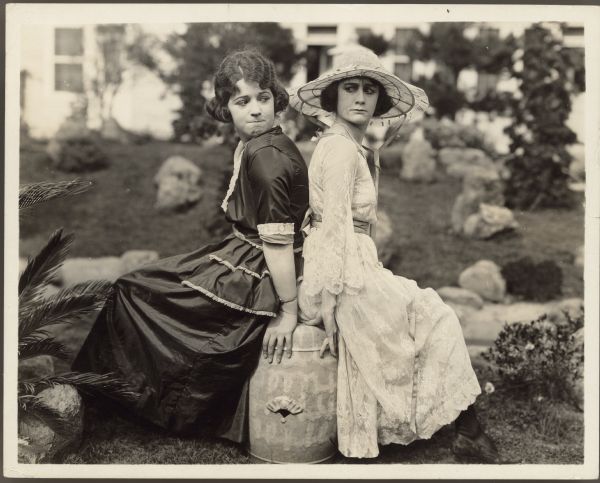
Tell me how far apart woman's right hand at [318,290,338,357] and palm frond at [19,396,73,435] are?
152 cm

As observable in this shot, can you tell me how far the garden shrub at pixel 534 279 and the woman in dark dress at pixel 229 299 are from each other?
4.73 metres

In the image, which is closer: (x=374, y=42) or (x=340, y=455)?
(x=340, y=455)

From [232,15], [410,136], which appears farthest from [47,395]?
[410,136]

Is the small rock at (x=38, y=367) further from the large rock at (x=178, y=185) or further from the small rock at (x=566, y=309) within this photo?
the small rock at (x=566, y=309)

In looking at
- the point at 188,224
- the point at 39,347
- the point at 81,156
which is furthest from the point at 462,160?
the point at 39,347

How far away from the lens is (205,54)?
Result: 7391 mm

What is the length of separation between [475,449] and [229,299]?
1.71 metres

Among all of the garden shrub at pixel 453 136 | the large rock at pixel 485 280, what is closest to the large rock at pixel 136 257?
the large rock at pixel 485 280

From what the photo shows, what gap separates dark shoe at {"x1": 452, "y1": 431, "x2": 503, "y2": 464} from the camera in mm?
3797

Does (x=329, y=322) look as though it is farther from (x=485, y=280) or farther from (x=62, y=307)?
(x=485, y=280)

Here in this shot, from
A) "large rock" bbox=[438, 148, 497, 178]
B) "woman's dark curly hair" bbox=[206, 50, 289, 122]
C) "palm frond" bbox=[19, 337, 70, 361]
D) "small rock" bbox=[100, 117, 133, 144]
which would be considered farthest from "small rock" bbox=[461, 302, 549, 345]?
"small rock" bbox=[100, 117, 133, 144]

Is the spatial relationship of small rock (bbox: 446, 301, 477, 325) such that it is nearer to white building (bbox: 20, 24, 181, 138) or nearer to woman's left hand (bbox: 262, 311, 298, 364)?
woman's left hand (bbox: 262, 311, 298, 364)

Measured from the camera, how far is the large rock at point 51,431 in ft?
12.1

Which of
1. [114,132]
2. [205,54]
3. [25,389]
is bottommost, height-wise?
[25,389]
